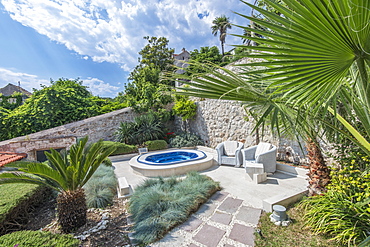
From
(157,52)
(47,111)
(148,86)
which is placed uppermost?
(157,52)

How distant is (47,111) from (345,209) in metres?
15.2

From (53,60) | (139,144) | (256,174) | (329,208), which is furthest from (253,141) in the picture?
(53,60)

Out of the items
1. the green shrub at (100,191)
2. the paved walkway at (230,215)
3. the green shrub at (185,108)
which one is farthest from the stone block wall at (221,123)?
the green shrub at (100,191)

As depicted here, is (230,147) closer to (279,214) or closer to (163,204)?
(279,214)

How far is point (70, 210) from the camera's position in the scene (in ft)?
12.1

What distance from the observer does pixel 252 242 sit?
312 cm

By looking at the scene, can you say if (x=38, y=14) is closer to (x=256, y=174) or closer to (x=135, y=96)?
(x=135, y=96)

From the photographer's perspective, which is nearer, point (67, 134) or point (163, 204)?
point (163, 204)

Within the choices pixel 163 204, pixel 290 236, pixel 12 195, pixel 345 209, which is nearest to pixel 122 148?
pixel 12 195

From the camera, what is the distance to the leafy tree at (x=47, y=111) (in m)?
10.9

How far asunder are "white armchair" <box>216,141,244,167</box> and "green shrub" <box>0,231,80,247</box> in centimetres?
A: 658

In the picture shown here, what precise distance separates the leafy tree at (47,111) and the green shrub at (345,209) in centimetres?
1437

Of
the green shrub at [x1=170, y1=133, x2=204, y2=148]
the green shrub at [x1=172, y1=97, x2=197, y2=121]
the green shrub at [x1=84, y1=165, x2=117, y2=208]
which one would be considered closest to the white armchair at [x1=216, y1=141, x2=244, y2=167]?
the green shrub at [x1=170, y1=133, x2=204, y2=148]

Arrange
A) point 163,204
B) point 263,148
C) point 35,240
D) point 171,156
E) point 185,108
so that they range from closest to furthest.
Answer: point 35,240 < point 163,204 < point 263,148 < point 171,156 < point 185,108
